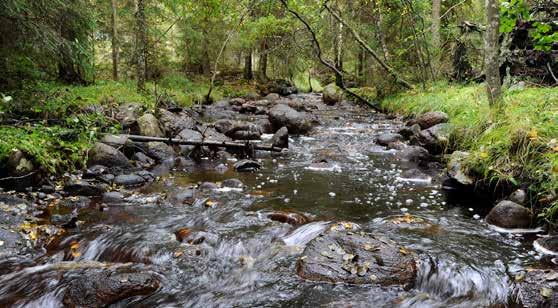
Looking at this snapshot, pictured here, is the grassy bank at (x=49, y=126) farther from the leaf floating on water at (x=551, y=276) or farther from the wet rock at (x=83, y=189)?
the leaf floating on water at (x=551, y=276)

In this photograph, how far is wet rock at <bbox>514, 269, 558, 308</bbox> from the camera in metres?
3.73

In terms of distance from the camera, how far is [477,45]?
49.6 feet

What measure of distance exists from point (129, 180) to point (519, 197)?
6.57 m

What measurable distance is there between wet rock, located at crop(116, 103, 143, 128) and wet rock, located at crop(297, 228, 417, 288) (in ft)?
25.7

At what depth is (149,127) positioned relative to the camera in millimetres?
10711

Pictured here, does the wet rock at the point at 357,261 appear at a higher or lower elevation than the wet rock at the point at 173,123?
lower

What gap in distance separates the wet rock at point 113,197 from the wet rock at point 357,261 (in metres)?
3.62

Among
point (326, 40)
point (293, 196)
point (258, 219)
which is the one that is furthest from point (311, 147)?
point (326, 40)

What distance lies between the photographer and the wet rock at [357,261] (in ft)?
13.9

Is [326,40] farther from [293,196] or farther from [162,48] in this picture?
[293,196]

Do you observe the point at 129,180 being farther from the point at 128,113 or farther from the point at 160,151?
the point at 128,113

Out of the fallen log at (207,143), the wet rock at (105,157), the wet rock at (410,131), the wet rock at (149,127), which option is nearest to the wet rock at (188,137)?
the fallen log at (207,143)

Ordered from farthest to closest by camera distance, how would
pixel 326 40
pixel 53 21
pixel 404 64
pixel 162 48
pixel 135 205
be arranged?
pixel 326 40 < pixel 162 48 < pixel 404 64 < pixel 53 21 < pixel 135 205

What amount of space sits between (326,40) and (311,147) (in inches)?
658
